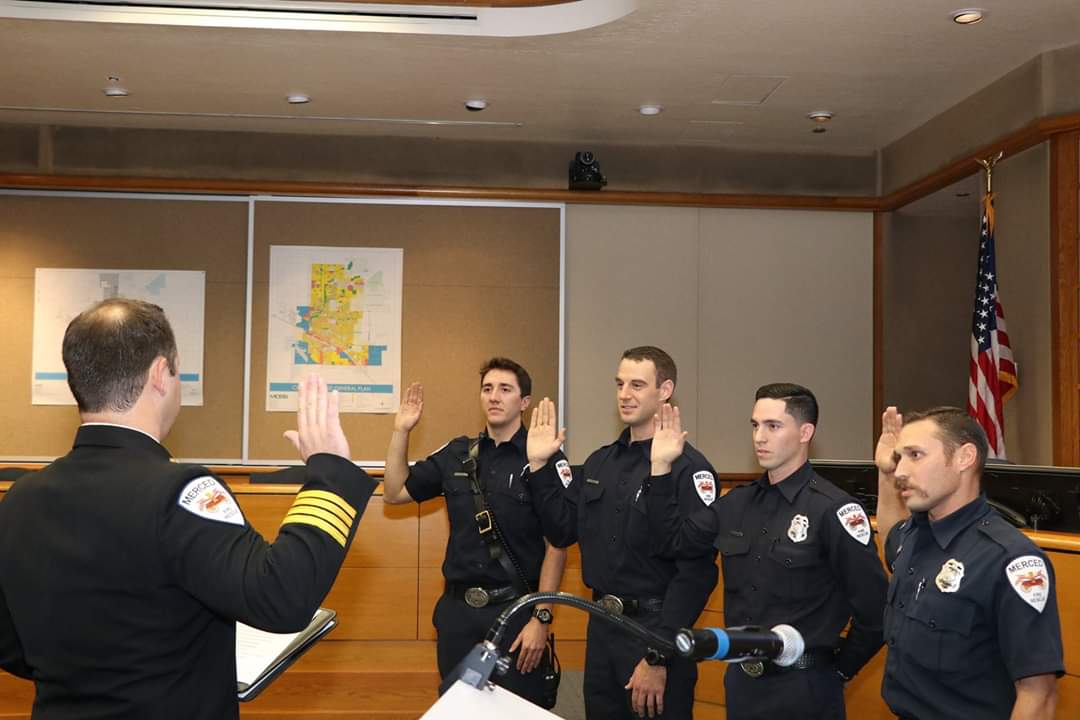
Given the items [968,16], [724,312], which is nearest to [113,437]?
[968,16]

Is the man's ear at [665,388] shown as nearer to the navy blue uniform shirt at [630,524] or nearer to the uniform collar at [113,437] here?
the navy blue uniform shirt at [630,524]

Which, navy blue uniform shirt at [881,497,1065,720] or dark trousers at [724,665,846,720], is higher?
navy blue uniform shirt at [881,497,1065,720]

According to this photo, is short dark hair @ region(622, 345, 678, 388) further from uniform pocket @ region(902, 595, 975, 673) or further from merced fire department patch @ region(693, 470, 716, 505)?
uniform pocket @ region(902, 595, 975, 673)

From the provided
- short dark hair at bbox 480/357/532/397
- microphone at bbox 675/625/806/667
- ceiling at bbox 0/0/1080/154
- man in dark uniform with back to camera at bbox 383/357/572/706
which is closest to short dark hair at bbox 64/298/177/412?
microphone at bbox 675/625/806/667

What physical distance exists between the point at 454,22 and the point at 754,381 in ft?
11.1

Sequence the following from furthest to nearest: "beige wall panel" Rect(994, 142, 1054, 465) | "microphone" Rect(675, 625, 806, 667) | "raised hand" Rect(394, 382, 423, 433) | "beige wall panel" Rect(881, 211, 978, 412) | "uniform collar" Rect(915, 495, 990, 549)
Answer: "beige wall panel" Rect(881, 211, 978, 412)
"beige wall panel" Rect(994, 142, 1054, 465)
"raised hand" Rect(394, 382, 423, 433)
"uniform collar" Rect(915, 495, 990, 549)
"microphone" Rect(675, 625, 806, 667)

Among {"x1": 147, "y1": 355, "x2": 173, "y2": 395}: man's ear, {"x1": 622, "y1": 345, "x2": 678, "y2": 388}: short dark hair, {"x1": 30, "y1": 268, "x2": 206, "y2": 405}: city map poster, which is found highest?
{"x1": 30, "y1": 268, "x2": 206, "y2": 405}: city map poster

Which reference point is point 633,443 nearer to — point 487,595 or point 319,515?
point 487,595

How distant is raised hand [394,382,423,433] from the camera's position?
13.9 ft

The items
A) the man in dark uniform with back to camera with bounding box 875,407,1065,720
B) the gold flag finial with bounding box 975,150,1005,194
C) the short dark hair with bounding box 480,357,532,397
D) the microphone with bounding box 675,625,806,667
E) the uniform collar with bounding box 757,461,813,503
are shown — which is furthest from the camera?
the gold flag finial with bounding box 975,150,1005,194

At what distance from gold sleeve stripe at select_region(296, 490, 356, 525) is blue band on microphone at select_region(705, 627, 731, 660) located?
1.97 feet

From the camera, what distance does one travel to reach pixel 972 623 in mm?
2471

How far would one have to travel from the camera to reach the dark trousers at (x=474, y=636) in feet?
12.5

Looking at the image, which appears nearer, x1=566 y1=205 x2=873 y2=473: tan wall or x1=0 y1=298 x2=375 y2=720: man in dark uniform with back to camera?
x1=0 y1=298 x2=375 y2=720: man in dark uniform with back to camera
